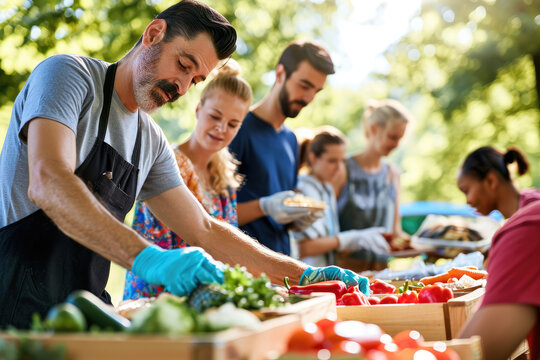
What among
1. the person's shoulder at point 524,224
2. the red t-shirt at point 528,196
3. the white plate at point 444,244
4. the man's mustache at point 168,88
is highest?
the man's mustache at point 168,88

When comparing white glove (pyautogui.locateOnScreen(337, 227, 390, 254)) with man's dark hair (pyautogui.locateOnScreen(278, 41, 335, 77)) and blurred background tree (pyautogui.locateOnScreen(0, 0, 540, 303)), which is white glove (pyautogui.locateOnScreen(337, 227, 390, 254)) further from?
blurred background tree (pyautogui.locateOnScreen(0, 0, 540, 303))

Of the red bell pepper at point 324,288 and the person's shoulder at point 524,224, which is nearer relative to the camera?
the person's shoulder at point 524,224

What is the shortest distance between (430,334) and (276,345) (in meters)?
0.95

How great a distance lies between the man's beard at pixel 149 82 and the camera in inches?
108

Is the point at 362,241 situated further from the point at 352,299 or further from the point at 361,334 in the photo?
the point at 361,334

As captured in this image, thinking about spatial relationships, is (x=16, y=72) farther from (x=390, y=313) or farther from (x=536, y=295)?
(x=536, y=295)

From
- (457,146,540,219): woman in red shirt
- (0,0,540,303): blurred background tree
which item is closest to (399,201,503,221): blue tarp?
(0,0,540,303): blurred background tree

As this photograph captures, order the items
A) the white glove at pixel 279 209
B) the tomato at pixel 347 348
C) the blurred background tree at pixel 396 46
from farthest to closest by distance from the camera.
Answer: the blurred background tree at pixel 396 46 < the white glove at pixel 279 209 < the tomato at pixel 347 348

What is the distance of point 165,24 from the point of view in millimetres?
2785

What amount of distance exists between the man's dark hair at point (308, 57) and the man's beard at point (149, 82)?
2.25 metres

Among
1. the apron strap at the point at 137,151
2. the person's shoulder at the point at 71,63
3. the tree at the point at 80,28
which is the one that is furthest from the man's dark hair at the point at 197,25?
the tree at the point at 80,28

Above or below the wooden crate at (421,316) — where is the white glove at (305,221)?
above

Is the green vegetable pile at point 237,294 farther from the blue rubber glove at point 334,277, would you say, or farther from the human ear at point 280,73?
the human ear at point 280,73

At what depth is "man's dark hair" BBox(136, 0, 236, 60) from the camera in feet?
9.08
